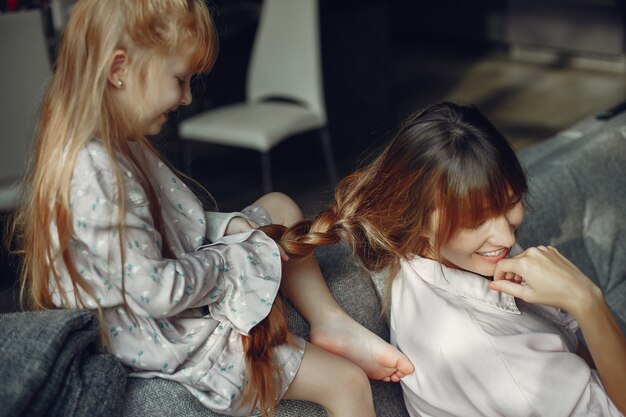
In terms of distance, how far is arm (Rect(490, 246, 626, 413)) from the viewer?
4.63ft

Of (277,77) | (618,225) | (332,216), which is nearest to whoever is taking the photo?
(332,216)

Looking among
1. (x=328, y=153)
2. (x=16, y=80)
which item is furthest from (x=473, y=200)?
(x=328, y=153)

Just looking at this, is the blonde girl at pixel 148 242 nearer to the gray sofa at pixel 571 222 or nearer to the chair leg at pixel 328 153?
the gray sofa at pixel 571 222

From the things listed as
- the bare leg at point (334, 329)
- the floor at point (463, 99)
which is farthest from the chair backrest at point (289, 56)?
the bare leg at point (334, 329)

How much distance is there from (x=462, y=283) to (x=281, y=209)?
340mm

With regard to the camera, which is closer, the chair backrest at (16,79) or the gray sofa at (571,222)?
the gray sofa at (571,222)

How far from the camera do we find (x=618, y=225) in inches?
85.0

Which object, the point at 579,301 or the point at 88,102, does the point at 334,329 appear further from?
the point at 88,102

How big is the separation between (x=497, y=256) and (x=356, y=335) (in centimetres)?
27

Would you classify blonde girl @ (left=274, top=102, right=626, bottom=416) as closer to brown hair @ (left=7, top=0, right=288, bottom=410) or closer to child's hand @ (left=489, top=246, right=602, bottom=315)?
child's hand @ (left=489, top=246, right=602, bottom=315)

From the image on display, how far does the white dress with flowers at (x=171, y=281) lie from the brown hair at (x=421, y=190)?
0.13m

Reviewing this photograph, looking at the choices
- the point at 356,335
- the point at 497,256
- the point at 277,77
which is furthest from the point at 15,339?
the point at 277,77

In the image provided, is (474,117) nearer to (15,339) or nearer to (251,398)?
(251,398)

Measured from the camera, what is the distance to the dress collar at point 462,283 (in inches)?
58.2
